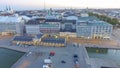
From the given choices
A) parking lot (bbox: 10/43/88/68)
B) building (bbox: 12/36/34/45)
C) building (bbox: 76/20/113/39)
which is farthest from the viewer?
building (bbox: 76/20/113/39)

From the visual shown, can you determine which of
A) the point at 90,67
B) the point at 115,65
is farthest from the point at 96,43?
the point at 90,67

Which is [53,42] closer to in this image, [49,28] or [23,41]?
[23,41]

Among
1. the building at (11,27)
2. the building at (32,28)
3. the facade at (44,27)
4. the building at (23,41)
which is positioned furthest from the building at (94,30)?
the building at (11,27)

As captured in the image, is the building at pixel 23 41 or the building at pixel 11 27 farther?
the building at pixel 11 27

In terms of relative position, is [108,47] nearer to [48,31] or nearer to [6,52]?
[48,31]

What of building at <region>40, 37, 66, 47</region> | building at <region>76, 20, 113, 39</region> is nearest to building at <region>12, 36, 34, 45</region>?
building at <region>40, 37, 66, 47</region>

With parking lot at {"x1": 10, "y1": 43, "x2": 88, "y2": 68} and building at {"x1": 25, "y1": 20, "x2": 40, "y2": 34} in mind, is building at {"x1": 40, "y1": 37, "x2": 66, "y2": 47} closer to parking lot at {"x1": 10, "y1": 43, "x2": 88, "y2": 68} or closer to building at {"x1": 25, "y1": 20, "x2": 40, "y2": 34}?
parking lot at {"x1": 10, "y1": 43, "x2": 88, "y2": 68}

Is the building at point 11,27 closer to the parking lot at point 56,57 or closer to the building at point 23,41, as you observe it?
the building at point 23,41

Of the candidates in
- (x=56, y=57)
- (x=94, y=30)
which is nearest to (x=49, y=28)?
(x=94, y=30)
